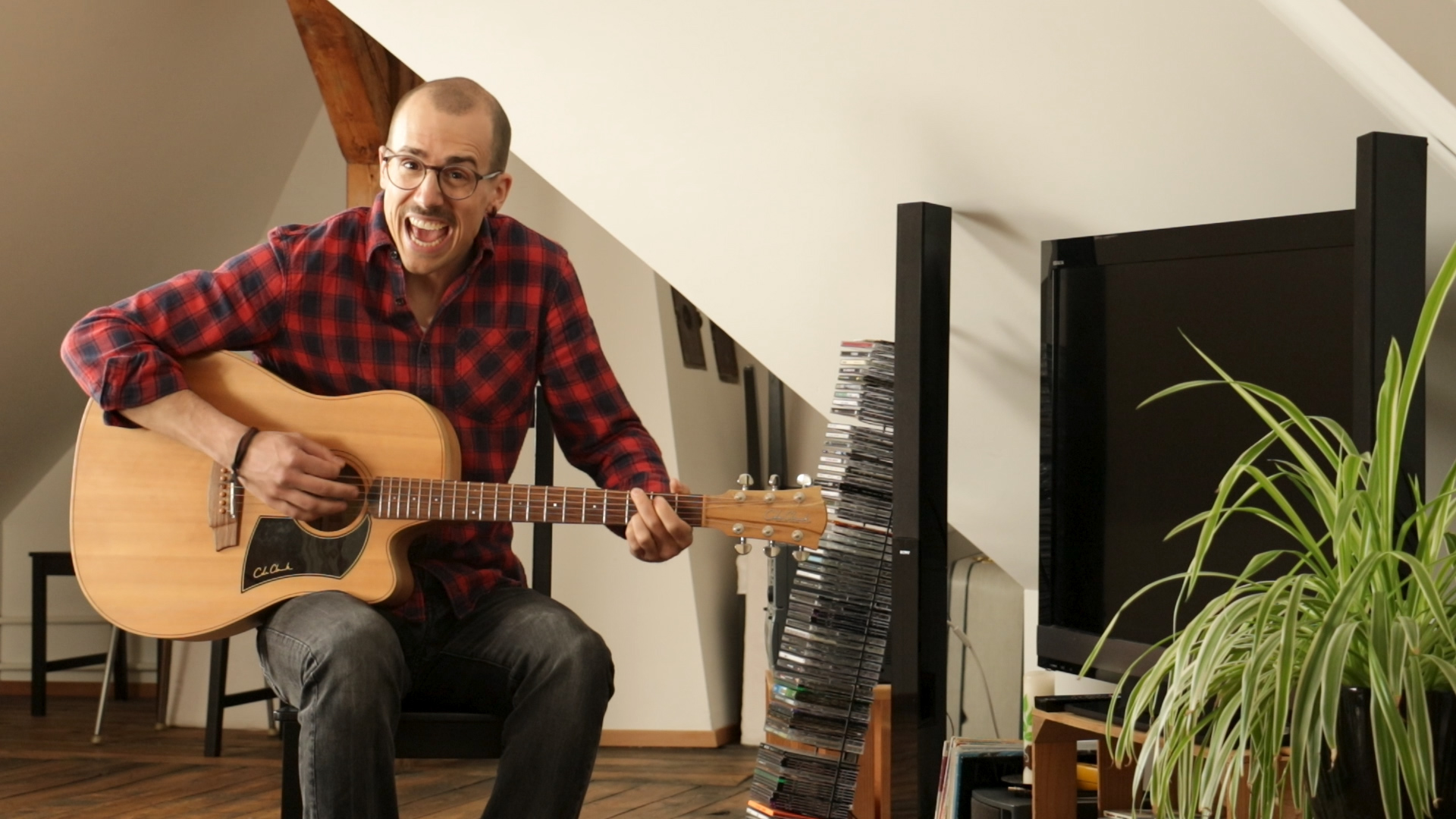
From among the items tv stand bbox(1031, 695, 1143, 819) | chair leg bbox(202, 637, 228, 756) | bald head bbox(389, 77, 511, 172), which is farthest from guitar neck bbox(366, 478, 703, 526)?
chair leg bbox(202, 637, 228, 756)

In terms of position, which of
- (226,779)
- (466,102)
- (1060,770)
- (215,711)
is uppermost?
(466,102)

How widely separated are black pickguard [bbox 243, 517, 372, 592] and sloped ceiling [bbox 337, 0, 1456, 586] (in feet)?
3.40

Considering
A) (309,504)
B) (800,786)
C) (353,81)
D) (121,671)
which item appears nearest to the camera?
(309,504)

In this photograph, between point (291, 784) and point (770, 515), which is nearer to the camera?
point (291, 784)

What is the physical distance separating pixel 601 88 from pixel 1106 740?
58.0 inches

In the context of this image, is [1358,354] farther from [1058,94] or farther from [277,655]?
[277,655]

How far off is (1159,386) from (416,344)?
1.08 meters

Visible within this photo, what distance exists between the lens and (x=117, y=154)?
3977mm

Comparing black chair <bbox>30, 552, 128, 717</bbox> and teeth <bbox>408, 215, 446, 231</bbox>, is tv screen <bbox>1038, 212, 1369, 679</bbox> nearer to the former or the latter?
teeth <bbox>408, 215, 446, 231</bbox>

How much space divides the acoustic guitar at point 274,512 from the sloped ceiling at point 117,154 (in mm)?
2060

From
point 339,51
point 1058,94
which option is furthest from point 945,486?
point 339,51

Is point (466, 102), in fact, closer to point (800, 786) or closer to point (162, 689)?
point (800, 786)

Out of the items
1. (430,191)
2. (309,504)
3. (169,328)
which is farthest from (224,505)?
(430,191)

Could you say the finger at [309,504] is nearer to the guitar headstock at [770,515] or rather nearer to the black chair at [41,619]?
the guitar headstock at [770,515]
